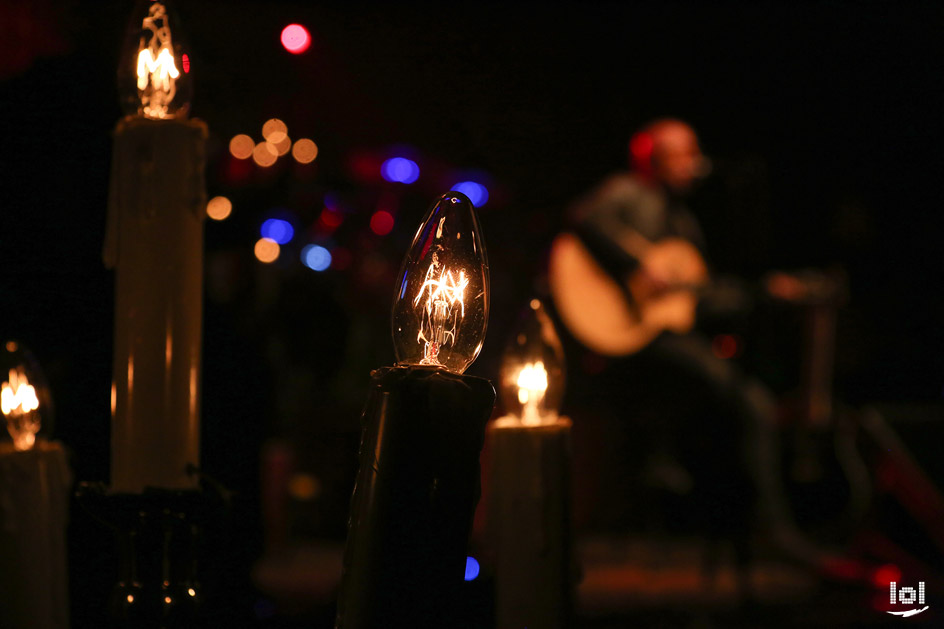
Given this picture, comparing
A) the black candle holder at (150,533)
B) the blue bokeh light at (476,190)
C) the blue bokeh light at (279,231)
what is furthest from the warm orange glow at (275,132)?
the black candle holder at (150,533)

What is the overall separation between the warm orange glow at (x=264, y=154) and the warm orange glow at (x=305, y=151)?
13cm

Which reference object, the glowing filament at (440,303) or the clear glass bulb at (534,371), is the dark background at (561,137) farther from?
the glowing filament at (440,303)

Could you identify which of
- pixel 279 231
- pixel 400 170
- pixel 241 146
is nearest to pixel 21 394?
pixel 241 146

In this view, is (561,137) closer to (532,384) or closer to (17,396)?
(532,384)

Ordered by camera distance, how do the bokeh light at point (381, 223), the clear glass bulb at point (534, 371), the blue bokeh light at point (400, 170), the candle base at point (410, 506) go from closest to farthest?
the candle base at point (410, 506) → the clear glass bulb at point (534, 371) → the bokeh light at point (381, 223) → the blue bokeh light at point (400, 170)

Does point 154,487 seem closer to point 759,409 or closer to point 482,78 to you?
point 759,409

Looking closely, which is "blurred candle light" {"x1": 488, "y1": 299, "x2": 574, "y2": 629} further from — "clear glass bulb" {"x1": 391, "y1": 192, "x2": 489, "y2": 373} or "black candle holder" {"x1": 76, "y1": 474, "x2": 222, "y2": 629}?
"black candle holder" {"x1": 76, "y1": 474, "x2": 222, "y2": 629}

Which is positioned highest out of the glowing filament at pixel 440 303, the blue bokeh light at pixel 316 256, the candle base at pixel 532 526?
the blue bokeh light at pixel 316 256

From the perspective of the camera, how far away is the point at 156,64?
2.42 ft

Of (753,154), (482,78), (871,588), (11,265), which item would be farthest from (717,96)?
(11,265)

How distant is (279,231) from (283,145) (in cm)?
77

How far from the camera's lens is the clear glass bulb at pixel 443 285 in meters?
0.68

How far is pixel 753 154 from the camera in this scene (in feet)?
14.6

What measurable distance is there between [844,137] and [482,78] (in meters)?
2.00
